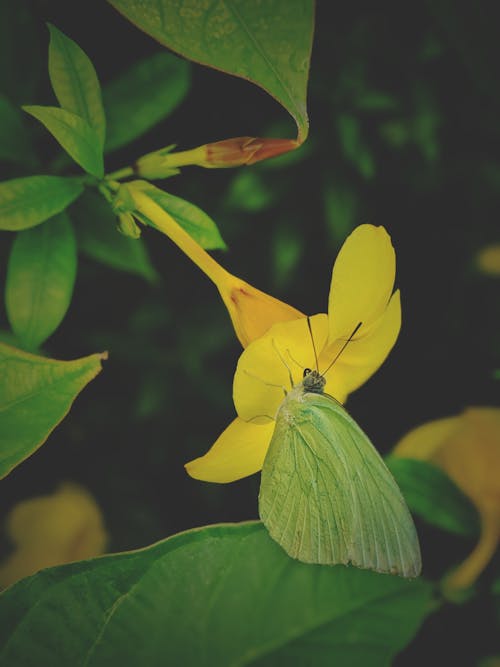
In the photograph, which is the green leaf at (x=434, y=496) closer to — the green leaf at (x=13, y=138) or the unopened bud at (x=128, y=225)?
the unopened bud at (x=128, y=225)

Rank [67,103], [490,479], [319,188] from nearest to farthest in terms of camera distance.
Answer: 1. [67,103]
2. [490,479]
3. [319,188]

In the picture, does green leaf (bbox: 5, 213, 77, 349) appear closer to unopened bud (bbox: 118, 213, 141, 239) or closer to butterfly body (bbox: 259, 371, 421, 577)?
unopened bud (bbox: 118, 213, 141, 239)

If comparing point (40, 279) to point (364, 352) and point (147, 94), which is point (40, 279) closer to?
point (147, 94)

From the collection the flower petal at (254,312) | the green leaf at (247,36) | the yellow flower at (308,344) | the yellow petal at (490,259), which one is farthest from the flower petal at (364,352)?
the yellow petal at (490,259)

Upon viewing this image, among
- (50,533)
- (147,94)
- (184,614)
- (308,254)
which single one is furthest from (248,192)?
(184,614)

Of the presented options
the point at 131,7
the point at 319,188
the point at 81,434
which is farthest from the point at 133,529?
the point at 131,7

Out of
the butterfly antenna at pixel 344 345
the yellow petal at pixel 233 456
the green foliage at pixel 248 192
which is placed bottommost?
the yellow petal at pixel 233 456

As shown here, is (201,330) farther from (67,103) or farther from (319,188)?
(67,103)
